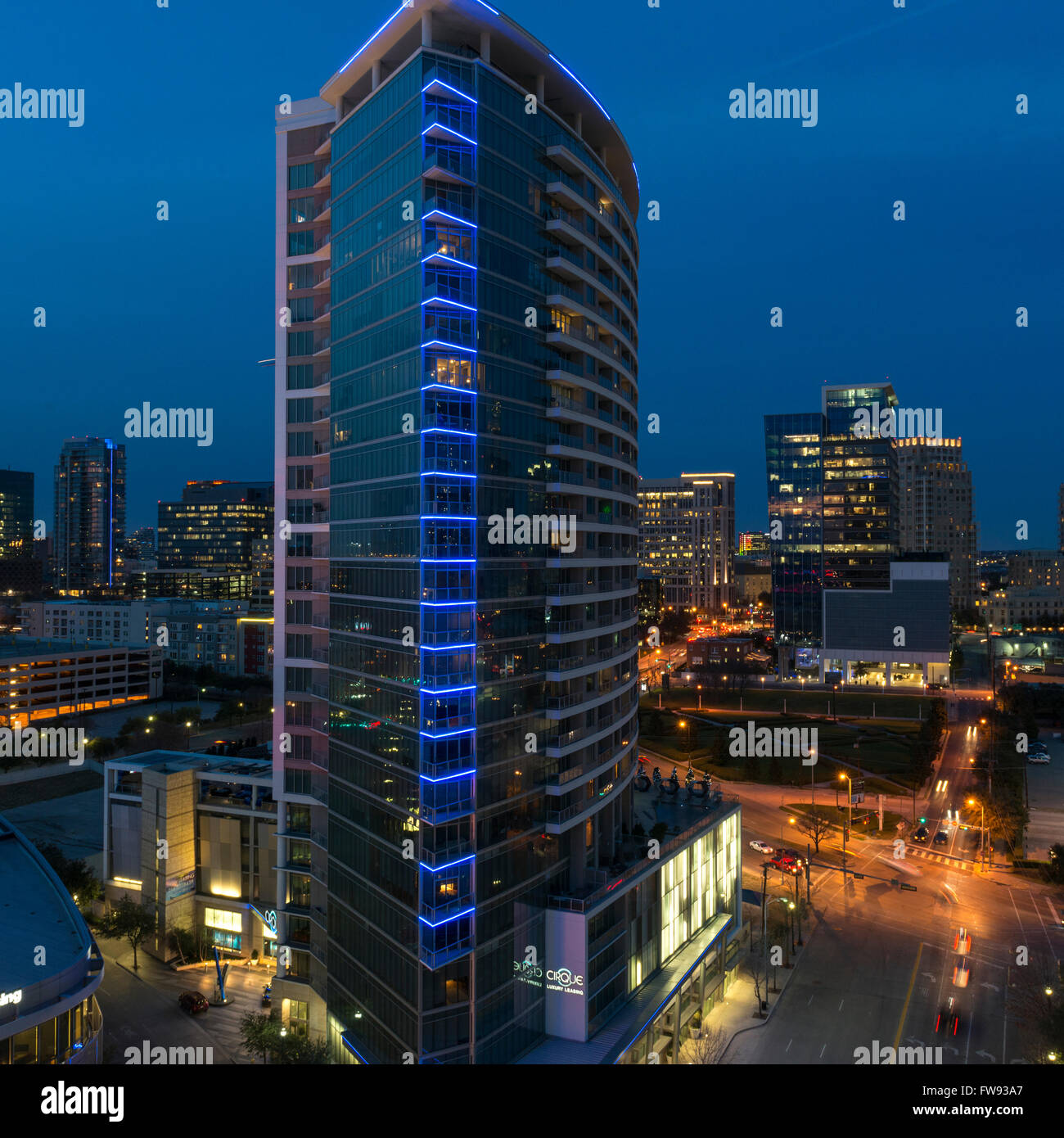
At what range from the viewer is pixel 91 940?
28969 mm

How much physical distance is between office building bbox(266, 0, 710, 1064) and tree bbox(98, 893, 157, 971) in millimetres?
7654

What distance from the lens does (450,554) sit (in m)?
26.4

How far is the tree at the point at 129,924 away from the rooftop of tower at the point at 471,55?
3846 cm

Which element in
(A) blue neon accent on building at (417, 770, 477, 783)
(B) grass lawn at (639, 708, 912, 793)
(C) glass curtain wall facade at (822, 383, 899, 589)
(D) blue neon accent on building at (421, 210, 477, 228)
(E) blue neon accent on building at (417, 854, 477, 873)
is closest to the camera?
(E) blue neon accent on building at (417, 854, 477, 873)

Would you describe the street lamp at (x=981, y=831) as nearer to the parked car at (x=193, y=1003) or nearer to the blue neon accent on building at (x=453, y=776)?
the blue neon accent on building at (x=453, y=776)

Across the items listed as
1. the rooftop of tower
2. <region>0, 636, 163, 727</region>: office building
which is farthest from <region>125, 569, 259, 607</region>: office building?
the rooftop of tower

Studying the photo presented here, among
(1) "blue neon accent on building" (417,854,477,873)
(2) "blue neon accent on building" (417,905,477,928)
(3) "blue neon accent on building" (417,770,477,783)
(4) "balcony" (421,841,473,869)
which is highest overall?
(3) "blue neon accent on building" (417,770,477,783)

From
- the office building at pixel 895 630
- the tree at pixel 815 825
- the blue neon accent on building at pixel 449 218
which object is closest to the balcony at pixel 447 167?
the blue neon accent on building at pixel 449 218

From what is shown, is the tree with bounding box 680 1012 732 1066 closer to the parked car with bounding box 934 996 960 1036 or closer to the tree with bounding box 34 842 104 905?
the parked car with bounding box 934 996 960 1036

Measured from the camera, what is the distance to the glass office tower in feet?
85.8

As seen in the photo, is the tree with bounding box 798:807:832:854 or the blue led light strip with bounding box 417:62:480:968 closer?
the blue led light strip with bounding box 417:62:480:968
